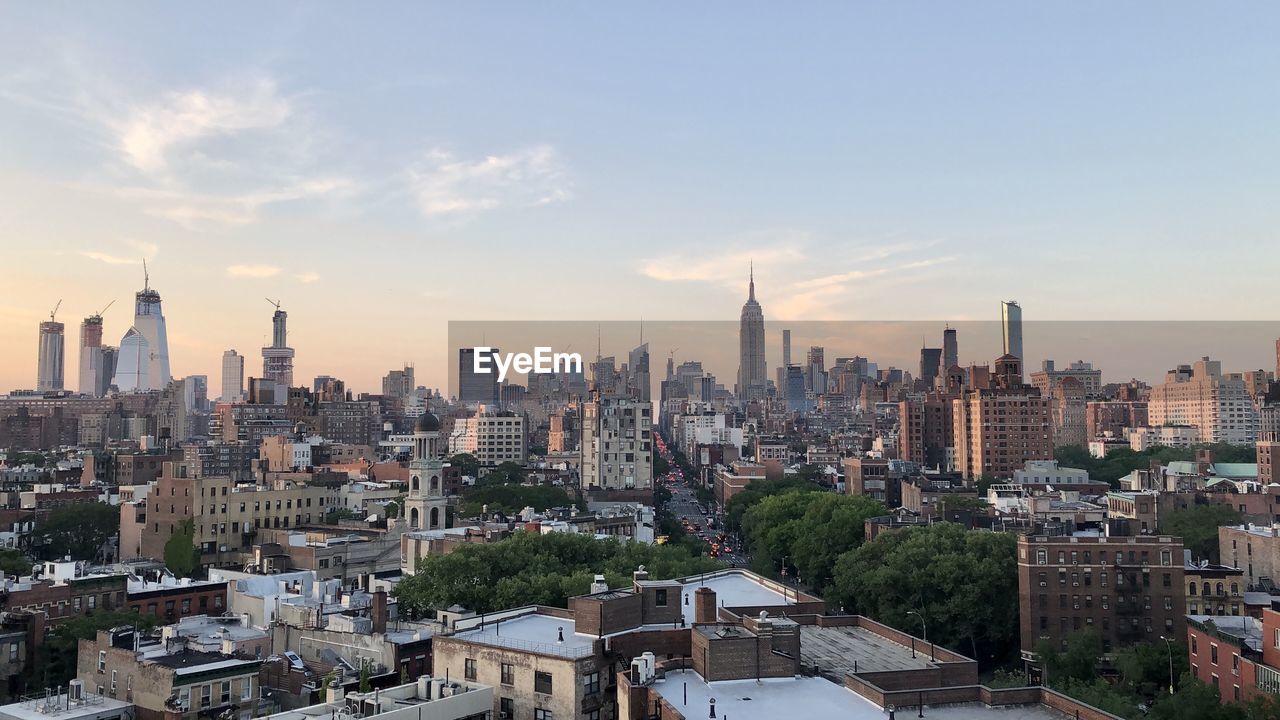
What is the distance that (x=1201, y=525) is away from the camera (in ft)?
354

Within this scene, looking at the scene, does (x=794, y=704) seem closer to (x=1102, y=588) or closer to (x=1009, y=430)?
(x=1102, y=588)

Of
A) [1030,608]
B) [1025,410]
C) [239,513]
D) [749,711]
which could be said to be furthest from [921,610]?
[1025,410]

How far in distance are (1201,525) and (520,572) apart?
74503 millimetres

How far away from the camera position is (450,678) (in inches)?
1706

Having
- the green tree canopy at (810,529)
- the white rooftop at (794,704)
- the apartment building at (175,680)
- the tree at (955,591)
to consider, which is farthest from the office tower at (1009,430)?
the apartment building at (175,680)

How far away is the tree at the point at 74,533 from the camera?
351ft

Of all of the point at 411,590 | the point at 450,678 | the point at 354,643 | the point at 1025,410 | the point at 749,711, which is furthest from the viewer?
the point at 1025,410

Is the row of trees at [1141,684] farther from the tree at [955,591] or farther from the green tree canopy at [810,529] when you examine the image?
the green tree canopy at [810,529]

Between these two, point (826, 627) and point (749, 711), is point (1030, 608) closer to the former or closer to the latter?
point (826, 627)

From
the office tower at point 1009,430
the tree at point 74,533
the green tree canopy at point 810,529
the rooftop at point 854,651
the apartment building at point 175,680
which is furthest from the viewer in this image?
the office tower at point 1009,430

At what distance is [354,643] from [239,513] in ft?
185

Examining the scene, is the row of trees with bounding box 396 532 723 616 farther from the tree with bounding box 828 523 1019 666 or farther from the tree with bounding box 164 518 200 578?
the tree with bounding box 164 518 200 578

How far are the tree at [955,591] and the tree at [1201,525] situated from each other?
94.3 ft

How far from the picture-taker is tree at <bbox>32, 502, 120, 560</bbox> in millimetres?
107062
